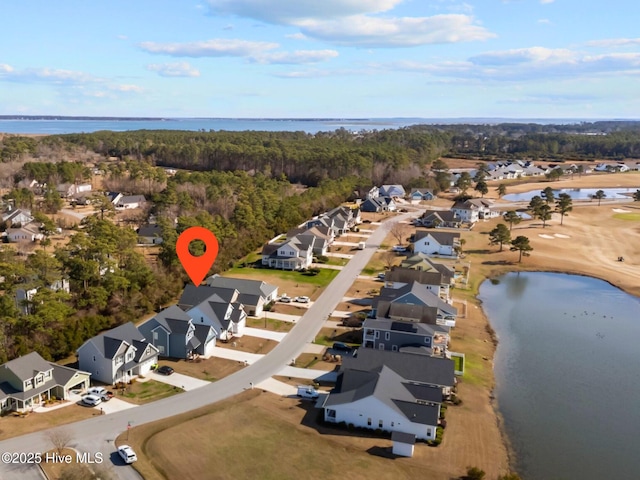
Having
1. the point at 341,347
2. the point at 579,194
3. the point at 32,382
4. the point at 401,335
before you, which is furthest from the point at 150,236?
the point at 579,194

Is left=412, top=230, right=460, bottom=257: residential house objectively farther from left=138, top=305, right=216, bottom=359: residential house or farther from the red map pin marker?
left=138, top=305, right=216, bottom=359: residential house

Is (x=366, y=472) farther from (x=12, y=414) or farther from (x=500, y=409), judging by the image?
(x=12, y=414)

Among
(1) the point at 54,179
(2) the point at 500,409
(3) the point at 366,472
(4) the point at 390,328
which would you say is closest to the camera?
(3) the point at 366,472

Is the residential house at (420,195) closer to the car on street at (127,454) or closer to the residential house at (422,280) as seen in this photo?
the residential house at (422,280)

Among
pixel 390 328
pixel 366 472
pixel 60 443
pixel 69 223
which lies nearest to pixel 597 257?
pixel 390 328

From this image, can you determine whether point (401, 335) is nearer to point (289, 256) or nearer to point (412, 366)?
point (412, 366)

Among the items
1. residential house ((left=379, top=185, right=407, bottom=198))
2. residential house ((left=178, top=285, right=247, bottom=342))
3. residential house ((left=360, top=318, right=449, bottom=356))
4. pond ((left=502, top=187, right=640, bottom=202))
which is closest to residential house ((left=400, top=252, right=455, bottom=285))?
residential house ((left=360, top=318, right=449, bottom=356))

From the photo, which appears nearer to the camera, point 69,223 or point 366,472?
point 366,472
